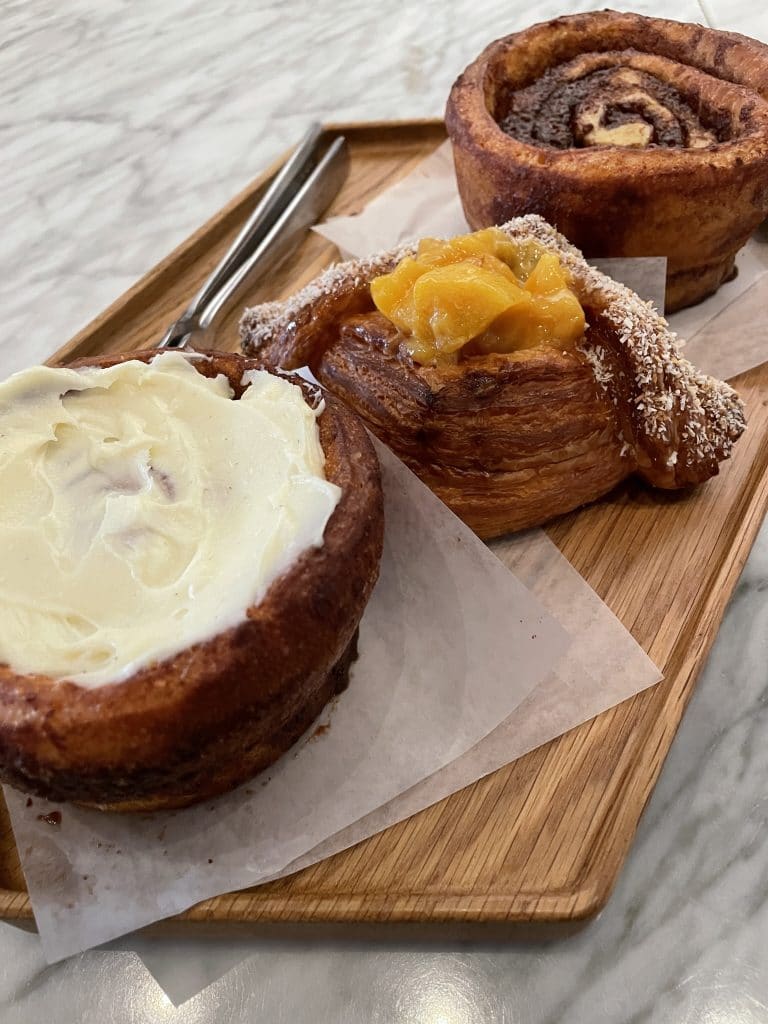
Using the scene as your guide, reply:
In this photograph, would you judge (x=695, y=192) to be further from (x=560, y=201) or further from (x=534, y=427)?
(x=534, y=427)

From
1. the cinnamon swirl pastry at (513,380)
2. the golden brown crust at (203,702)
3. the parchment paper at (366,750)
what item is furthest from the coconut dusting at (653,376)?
the golden brown crust at (203,702)

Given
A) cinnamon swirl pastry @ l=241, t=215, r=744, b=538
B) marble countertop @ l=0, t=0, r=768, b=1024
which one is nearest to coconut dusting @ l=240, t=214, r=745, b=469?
cinnamon swirl pastry @ l=241, t=215, r=744, b=538

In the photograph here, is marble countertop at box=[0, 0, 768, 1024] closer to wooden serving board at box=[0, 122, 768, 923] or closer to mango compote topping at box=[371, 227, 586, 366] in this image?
wooden serving board at box=[0, 122, 768, 923]

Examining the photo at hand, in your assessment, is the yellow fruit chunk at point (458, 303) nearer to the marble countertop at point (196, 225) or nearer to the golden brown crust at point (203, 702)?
the golden brown crust at point (203, 702)

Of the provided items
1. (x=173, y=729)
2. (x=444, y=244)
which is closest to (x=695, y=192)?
(x=444, y=244)

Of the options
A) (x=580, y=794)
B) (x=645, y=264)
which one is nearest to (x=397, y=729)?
(x=580, y=794)

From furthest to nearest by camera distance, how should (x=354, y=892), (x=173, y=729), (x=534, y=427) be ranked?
(x=534, y=427), (x=354, y=892), (x=173, y=729)

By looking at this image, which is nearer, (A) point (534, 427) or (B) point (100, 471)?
(B) point (100, 471)
